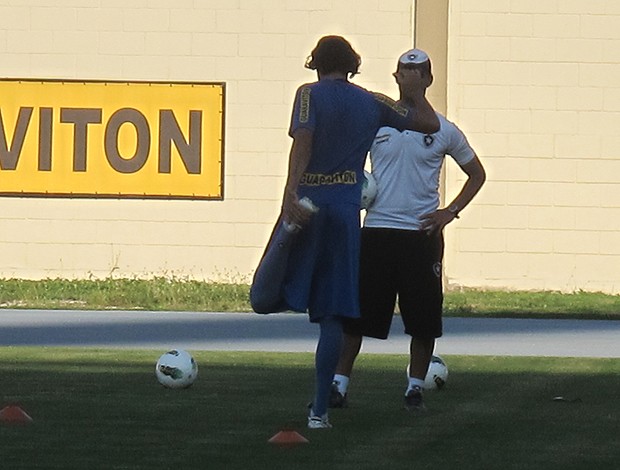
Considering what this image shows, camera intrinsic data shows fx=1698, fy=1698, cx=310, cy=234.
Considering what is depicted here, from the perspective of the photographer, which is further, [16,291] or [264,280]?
[16,291]

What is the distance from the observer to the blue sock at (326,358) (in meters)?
8.26

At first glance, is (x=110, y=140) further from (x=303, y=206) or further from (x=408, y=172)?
(x=303, y=206)

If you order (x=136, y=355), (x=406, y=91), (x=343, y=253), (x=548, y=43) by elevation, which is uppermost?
(x=548, y=43)

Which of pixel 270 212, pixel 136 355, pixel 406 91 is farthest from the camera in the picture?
pixel 270 212

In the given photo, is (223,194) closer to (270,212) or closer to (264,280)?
(270,212)

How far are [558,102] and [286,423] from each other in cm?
1180

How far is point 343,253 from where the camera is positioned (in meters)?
8.26

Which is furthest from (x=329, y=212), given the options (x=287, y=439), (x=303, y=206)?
(x=287, y=439)

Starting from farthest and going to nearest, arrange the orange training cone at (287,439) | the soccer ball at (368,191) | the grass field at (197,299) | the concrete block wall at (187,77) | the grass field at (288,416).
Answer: the concrete block wall at (187,77)
the grass field at (197,299)
the soccer ball at (368,191)
the orange training cone at (287,439)
the grass field at (288,416)

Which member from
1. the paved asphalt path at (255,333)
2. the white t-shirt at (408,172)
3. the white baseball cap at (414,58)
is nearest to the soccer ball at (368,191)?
the white t-shirt at (408,172)

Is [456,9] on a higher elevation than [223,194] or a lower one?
higher

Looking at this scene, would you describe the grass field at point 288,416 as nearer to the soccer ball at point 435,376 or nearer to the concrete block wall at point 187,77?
the soccer ball at point 435,376

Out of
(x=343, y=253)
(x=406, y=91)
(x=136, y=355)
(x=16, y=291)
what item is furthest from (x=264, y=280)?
(x=16, y=291)

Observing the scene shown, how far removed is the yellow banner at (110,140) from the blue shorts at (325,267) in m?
12.0
